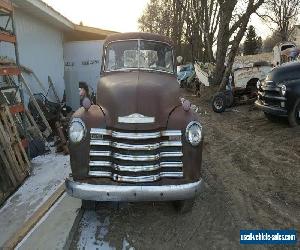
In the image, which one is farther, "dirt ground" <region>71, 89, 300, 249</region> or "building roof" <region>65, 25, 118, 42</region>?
"building roof" <region>65, 25, 118, 42</region>

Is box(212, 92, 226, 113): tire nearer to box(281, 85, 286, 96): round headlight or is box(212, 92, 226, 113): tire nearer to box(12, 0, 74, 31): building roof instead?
box(281, 85, 286, 96): round headlight

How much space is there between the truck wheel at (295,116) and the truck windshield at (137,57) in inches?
173

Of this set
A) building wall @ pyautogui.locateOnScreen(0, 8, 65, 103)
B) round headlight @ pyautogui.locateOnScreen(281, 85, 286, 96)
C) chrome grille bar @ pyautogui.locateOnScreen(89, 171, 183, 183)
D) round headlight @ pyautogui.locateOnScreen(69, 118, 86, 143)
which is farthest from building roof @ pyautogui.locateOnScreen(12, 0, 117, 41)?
chrome grille bar @ pyautogui.locateOnScreen(89, 171, 183, 183)

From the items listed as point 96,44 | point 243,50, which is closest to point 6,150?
point 96,44

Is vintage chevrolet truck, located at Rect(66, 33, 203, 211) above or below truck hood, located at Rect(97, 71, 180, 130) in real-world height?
below

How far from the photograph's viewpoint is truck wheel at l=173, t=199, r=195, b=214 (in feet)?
18.1

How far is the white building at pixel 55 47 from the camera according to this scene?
11.8 meters

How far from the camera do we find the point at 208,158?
854 cm

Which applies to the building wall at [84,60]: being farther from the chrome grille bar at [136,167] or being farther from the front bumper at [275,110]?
the chrome grille bar at [136,167]

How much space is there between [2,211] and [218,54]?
1541 centimetres

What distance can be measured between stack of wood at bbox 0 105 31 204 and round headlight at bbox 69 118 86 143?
2080 millimetres

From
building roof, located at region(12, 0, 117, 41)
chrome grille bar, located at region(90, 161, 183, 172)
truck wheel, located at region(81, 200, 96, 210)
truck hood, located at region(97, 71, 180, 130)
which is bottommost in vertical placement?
truck wheel, located at region(81, 200, 96, 210)

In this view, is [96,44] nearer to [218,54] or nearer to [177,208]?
[218,54]

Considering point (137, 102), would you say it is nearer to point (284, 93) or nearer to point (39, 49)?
point (284, 93)
